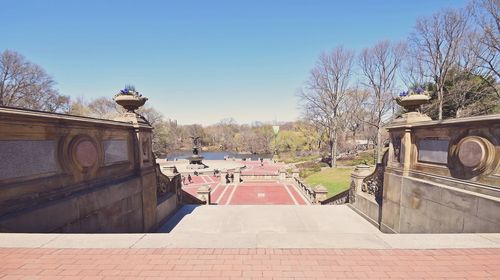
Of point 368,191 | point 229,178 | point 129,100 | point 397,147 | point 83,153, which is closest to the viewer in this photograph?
point 83,153

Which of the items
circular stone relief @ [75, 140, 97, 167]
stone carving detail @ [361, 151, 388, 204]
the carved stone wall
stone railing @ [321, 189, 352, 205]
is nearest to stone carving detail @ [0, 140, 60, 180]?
the carved stone wall

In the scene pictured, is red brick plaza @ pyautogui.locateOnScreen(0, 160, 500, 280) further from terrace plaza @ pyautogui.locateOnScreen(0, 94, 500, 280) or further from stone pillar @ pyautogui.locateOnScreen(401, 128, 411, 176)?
stone pillar @ pyautogui.locateOnScreen(401, 128, 411, 176)

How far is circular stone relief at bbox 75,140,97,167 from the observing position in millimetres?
4830

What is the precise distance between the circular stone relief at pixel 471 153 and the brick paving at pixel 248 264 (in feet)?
7.01

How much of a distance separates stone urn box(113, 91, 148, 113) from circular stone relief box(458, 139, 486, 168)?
8259 mm

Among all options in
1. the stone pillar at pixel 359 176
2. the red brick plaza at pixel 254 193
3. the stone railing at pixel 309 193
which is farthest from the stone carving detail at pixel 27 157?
the stone railing at pixel 309 193

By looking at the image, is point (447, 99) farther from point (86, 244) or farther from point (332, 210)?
point (86, 244)

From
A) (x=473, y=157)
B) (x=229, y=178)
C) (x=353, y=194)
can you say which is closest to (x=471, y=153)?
(x=473, y=157)

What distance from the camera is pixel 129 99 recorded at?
6.89 m

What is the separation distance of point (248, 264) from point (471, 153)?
16.5 feet

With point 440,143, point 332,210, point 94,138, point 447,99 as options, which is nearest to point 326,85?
point 447,99

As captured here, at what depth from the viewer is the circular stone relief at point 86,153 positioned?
15.8ft

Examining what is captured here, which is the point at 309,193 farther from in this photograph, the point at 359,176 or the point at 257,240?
the point at 257,240

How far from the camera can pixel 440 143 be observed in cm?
541
